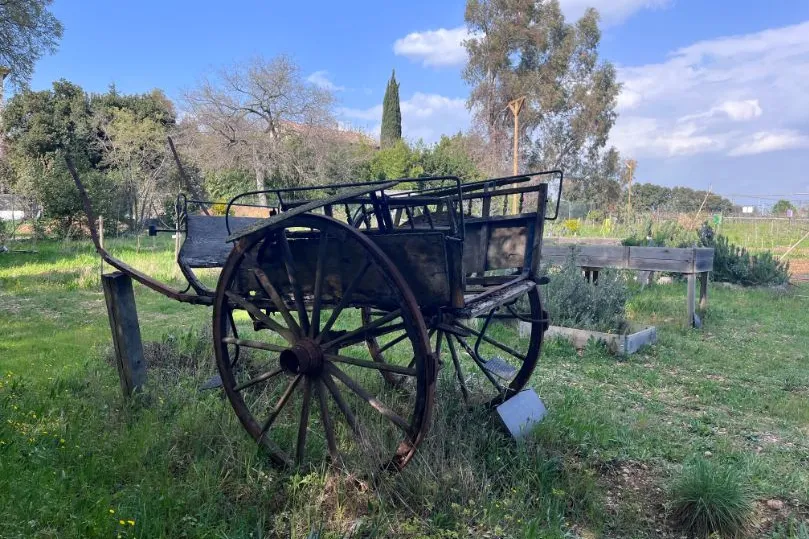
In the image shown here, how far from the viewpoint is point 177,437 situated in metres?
3.70

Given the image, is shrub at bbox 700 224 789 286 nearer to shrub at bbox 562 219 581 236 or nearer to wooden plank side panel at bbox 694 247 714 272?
wooden plank side panel at bbox 694 247 714 272

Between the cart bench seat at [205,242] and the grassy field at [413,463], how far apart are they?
39.5 inches

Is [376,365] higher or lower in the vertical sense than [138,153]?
lower

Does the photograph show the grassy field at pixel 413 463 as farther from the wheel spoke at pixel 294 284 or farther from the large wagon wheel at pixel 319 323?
the wheel spoke at pixel 294 284

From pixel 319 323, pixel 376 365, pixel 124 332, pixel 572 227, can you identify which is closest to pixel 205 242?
pixel 124 332

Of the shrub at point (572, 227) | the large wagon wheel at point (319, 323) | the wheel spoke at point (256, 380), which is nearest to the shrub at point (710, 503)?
the large wagon wheel at point (319, 323)

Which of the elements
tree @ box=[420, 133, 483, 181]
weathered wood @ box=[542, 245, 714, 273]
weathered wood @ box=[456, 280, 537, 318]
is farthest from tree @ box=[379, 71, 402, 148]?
weathered wood @ box=[456, 280, 537, 318]

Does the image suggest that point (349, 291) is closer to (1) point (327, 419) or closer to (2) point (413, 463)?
(1) point (327, 419)

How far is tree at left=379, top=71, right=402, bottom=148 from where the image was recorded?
42394 millimetres

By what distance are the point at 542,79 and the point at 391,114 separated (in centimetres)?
1250

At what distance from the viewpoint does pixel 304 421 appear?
327 centimetres

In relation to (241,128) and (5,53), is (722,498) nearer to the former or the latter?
(5,53)

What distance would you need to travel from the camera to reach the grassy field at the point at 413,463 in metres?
2.95

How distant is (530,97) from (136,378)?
1259 inches
